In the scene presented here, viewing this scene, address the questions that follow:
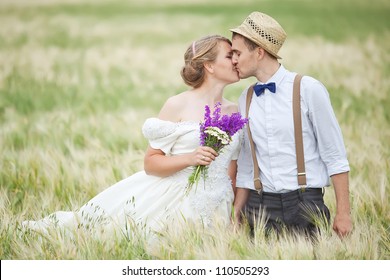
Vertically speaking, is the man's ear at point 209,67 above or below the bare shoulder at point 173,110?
above

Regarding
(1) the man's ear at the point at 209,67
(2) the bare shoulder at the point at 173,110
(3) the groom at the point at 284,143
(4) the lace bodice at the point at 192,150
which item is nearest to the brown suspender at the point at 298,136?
(3) the groom at the point at 284,143

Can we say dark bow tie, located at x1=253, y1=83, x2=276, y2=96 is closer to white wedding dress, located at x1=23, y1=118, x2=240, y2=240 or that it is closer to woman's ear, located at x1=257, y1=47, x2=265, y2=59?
woman's ear, located at x1=257, y1=47, x2=265, y2=59

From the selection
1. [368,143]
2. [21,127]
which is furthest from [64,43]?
[368,143]

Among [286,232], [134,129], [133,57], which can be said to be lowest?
[286,232]

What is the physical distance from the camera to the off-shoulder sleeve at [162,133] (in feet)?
12.7

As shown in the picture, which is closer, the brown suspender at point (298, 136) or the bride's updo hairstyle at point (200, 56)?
the brown suspender at point (298, 136)

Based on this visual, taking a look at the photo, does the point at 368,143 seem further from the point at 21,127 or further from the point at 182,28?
the point at 182,28

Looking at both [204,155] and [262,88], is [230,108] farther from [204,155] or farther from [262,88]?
[204,155]

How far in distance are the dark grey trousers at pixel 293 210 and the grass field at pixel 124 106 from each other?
13 cm

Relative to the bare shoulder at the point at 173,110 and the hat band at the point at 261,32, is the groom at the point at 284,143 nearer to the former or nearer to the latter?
the hat band at the point at 261,32

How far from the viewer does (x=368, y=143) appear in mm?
5578

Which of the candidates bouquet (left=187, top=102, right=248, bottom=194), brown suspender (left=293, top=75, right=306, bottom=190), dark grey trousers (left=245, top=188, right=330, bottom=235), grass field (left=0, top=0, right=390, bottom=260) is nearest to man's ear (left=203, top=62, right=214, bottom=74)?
bouquet (left=187, top=102, right=248, bottom=194)

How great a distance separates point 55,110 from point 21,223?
3792 millimetres

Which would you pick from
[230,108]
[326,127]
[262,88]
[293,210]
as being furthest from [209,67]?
[293,210]
